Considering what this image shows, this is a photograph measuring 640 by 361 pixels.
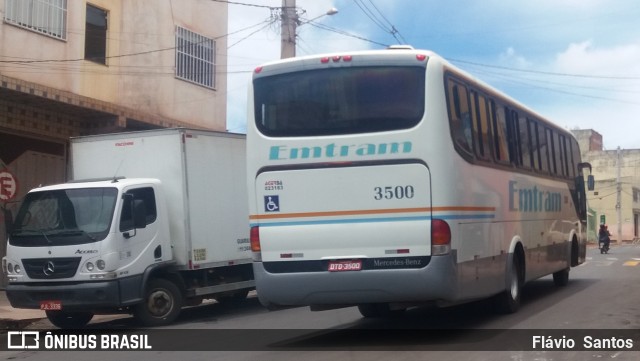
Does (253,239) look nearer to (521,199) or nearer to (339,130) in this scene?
(339,130)

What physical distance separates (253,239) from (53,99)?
8930 mm

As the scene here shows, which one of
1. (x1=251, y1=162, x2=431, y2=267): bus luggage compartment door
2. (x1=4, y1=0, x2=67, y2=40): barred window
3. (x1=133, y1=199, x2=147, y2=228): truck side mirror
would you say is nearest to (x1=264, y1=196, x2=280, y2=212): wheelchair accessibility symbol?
(x1=251, y1=162, x2=431, y2=267): bus luggage compartment door

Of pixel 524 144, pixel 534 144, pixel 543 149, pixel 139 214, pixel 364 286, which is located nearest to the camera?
pixel 364 286

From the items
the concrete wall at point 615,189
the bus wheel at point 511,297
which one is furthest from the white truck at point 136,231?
the concrete wall at point 615,189

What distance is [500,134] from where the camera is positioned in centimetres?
1246

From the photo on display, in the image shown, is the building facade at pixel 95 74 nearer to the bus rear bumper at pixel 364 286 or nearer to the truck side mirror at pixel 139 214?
the truck side mirror at pixel 139 214

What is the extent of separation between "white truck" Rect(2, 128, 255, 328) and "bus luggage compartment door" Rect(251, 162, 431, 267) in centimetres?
349

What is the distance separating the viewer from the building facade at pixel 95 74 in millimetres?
17797

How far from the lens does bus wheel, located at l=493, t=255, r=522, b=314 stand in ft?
40.7

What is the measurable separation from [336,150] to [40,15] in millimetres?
11542

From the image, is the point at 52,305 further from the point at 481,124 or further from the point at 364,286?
the point at 481,124

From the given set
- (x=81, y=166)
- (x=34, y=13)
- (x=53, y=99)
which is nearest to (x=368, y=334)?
(x=81, y=166)

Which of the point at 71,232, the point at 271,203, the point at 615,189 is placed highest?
the point at 615,189

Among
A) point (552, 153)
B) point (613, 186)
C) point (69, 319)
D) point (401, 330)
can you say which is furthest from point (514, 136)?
point (613, 186)
